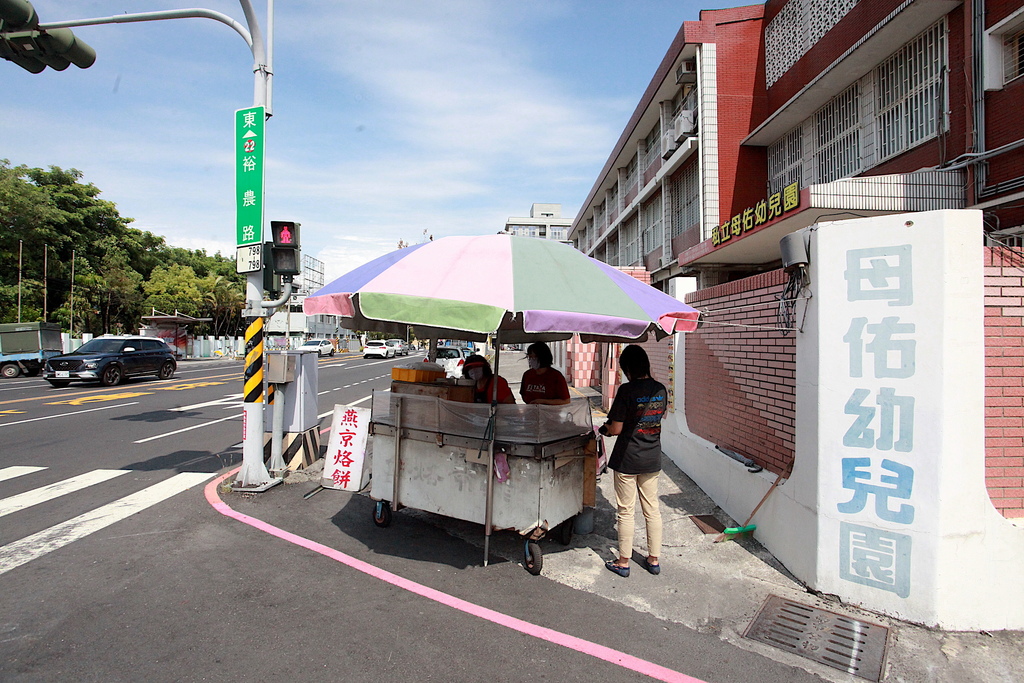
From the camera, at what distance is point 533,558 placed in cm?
460

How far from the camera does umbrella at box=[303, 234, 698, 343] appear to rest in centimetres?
396

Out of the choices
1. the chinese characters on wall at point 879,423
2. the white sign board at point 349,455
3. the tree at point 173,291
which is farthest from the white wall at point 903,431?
the tree at point 173,291

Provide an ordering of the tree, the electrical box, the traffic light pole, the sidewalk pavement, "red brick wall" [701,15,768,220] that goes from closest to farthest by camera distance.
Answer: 1. the sidewalk pavement
2. the traffic light pole
3. the electrical box
4. "red brick wall" [701,15,768,220]
5. the tree

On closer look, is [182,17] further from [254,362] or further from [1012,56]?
[1012,56]

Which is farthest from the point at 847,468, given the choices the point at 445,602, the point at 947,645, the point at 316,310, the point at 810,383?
the point at 316,310

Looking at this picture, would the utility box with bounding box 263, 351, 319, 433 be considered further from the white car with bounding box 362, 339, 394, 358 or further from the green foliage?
the white car with bounding box 362, 339, 394, 358

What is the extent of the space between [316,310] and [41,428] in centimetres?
901

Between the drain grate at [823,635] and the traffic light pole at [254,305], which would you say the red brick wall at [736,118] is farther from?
the drain grate at [823,635]

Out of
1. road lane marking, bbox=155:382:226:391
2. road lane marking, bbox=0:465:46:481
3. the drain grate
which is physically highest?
road lane marking, bbox=155:382:226:391

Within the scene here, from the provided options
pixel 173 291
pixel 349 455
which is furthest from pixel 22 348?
pixel 349 455

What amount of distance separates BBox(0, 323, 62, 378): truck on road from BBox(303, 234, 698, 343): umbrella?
25901 millimetres

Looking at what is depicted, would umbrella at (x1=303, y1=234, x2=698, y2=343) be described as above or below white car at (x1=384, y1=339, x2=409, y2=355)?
above

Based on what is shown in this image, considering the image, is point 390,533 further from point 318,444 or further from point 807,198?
point 807,198

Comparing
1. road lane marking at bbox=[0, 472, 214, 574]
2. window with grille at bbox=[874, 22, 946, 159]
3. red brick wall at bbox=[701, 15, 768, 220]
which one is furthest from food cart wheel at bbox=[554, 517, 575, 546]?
red brick wall at bbox=[701, 15, 768, 220]
